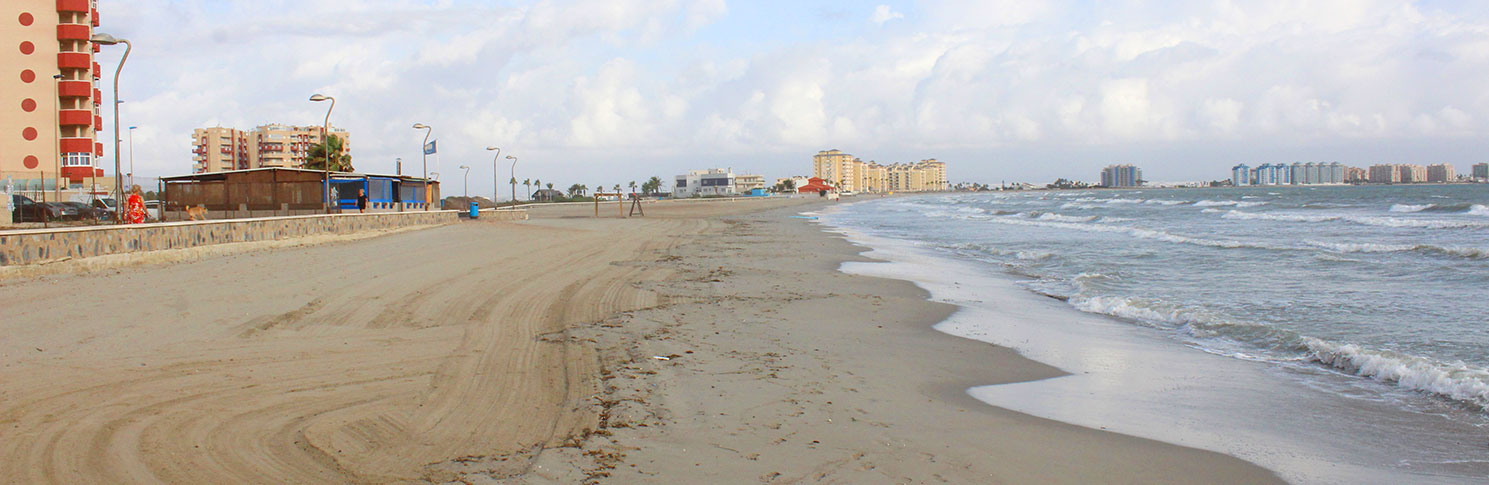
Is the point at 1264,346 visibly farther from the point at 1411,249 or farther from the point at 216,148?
the point at 216,148

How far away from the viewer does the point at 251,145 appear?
125 m

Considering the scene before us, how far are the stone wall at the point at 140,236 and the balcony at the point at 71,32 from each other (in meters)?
39.6

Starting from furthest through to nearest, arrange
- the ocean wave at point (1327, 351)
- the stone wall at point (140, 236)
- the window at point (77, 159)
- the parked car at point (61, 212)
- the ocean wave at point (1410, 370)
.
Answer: the window at point (77, 159) < the parked car at point (61, 212) < the stone wall at point (140, 236) < the ocean wave at point (1327, 351) < the ocean wave at point (1410, 370)

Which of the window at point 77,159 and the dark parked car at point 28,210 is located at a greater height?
the window at point 77,159

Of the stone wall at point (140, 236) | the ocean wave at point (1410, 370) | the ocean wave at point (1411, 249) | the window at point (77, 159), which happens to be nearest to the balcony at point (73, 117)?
the window at point (77, 159)

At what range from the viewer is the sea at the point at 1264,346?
4.99m

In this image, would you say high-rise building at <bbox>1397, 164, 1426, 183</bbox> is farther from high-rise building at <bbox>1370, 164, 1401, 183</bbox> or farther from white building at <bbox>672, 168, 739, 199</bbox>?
white building at <bbox>672, 168, 739, 199</bbox>

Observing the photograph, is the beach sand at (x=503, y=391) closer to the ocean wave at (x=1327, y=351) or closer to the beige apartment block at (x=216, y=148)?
the ocean wave at (x=1327, y=351)

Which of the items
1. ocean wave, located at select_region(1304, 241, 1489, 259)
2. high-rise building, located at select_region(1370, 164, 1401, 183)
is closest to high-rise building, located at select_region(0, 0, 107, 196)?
ocean wave, located at select_region(1304, 241, 1489, 259)

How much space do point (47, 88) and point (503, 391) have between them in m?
56.5

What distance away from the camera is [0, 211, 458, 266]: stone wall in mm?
10938

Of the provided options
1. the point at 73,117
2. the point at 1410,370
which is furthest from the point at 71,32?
the point at 1410,370

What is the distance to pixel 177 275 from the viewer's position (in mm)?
11219

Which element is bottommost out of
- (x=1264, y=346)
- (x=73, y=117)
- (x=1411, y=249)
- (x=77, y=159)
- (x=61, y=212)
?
(x=1264, y=346)
